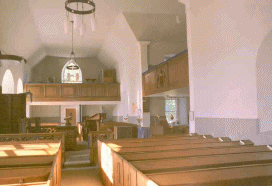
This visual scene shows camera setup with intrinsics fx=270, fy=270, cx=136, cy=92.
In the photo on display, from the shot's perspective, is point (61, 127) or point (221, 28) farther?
point (61, 127)

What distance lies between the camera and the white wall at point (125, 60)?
35.2 ft

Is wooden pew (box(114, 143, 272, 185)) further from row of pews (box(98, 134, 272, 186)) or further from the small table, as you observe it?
the small table

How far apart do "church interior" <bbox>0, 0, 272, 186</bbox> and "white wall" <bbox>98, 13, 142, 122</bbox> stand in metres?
0.06

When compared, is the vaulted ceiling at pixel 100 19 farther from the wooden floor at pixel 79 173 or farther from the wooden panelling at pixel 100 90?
the wooden floor at pixel 79 173

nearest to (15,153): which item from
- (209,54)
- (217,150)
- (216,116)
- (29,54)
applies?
(217,150)

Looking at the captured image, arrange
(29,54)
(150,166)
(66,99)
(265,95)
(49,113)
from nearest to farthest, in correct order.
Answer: (150,166) < (265,95) < (29,54) < (66,99) < (49,113)

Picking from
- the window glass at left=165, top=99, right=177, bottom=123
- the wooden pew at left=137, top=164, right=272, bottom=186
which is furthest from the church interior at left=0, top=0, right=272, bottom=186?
the window glass at left=165, top=99, right=177, bottom=123

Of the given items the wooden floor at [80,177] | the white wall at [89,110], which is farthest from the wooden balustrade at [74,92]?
the wooden floor at [80,177]

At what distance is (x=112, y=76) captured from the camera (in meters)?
15.9

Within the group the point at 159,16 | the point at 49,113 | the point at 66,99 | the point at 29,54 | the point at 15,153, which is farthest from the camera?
the point at 49,113

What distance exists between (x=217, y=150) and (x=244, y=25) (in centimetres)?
212

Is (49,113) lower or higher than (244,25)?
lower

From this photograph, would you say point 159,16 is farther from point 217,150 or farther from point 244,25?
point 217,150

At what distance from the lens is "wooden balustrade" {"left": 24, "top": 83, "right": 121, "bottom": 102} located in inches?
570
